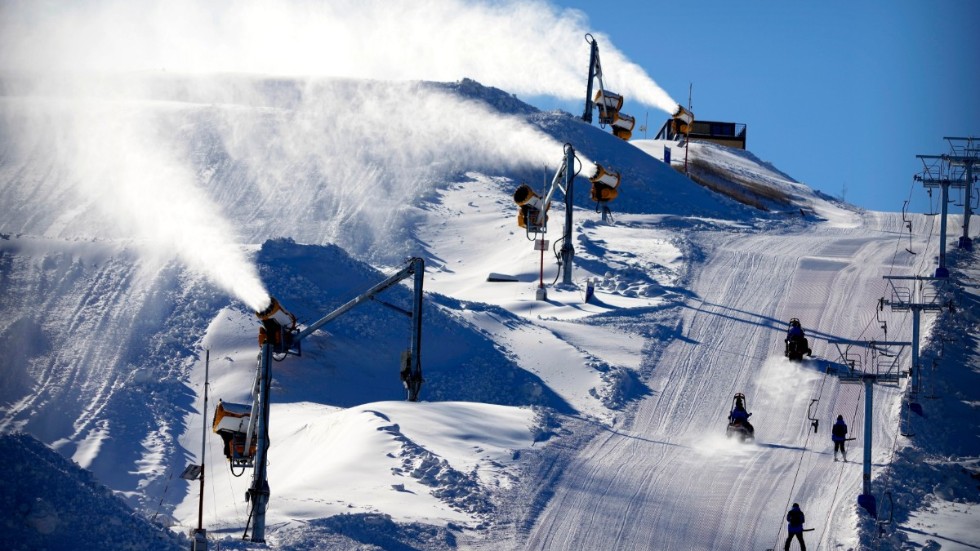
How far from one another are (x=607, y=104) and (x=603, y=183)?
18.2 metres

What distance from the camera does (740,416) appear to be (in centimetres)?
3447

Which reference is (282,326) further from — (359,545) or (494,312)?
(494,312)

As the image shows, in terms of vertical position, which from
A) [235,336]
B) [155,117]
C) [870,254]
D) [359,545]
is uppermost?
[155,117]

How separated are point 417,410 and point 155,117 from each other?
41513mm

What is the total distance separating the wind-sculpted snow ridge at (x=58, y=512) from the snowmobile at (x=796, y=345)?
66.0 ft

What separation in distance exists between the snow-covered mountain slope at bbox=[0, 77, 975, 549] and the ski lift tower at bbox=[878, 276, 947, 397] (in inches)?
33.3

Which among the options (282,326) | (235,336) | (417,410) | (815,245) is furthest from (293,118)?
(282,326)

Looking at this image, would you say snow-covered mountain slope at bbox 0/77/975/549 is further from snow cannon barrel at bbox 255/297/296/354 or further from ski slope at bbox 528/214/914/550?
snow cannon barrel at bbox 255/297/296/354

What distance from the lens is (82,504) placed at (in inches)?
963

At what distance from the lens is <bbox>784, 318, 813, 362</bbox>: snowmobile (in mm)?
40000

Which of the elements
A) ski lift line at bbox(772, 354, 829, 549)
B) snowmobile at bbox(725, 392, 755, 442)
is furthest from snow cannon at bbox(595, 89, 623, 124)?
snowmobile at bbox(725, 392, 755, 442)

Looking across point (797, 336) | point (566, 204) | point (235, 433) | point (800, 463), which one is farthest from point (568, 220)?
point (235, 433)

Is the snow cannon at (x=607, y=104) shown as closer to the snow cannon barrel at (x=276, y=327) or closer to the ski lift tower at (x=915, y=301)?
the ski lift tower at (x=915, y=301)

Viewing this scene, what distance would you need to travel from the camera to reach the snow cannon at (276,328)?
84.8ft
